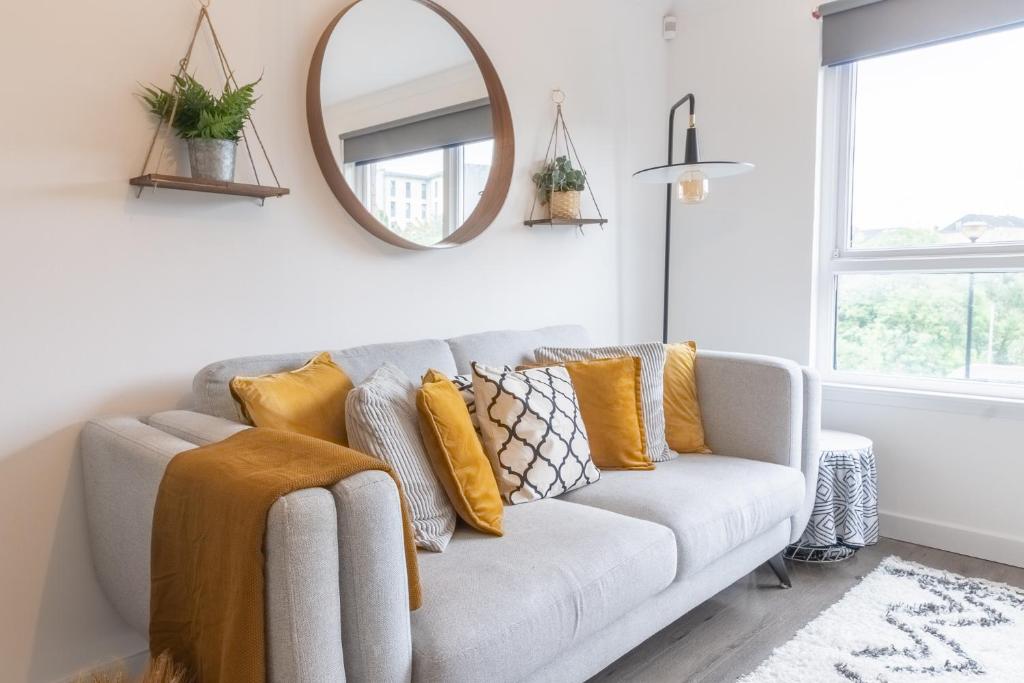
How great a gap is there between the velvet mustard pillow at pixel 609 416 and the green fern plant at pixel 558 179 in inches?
34.3

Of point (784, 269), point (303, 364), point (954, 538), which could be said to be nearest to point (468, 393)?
point (303, 364)

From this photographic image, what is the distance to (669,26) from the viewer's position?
3500 millimetres

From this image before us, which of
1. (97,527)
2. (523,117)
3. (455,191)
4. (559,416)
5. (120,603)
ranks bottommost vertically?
(120,603)

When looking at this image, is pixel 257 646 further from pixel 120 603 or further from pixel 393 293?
pixel 393 293

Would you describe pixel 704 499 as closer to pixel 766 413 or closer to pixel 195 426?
pixel 766 413

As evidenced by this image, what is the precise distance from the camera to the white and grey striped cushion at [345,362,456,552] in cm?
168

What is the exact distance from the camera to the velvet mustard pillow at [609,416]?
7.70 feet

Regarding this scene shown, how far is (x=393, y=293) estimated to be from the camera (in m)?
2.51

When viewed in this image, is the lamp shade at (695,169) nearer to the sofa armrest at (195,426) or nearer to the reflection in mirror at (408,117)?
the reflection in mirror at (408,117)

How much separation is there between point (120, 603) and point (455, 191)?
1.62 m

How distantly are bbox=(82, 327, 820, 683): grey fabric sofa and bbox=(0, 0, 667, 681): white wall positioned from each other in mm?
131

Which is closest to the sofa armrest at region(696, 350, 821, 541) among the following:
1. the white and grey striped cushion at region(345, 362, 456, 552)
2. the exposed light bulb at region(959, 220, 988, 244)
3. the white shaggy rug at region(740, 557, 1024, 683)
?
the white shaggy rug at region(740, 557, 1024, 683)

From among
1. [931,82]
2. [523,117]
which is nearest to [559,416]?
[523,117]

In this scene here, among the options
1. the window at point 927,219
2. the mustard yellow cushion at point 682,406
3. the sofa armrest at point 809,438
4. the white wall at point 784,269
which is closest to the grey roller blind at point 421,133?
the mustard yellow cushion at point 682,406
